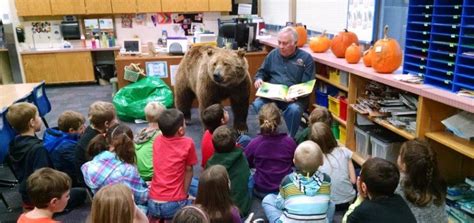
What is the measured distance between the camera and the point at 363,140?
350cm

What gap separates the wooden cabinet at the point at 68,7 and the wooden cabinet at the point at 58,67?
818 millimetres

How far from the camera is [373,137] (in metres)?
3.30

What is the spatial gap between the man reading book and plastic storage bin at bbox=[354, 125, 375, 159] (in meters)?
0.58

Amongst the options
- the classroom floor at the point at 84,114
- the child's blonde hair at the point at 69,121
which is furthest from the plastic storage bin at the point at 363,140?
the child's blonde hair at the point at 69,121

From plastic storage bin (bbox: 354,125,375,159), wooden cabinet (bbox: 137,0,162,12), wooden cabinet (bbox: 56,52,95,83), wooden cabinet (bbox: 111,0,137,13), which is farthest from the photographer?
wooden cabinet (bbox: 137,0,162,12)

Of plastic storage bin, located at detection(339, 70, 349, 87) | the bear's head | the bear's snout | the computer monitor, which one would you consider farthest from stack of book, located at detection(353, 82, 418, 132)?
the computer monitor

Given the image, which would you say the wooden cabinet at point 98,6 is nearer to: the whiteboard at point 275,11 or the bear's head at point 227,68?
the whiteboard at point 275,11

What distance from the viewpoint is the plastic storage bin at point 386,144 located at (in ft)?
10.3

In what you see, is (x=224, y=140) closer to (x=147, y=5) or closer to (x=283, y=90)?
(x=283, y=90)

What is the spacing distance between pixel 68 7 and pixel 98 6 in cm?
57

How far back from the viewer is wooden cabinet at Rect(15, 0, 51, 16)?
7566 mm

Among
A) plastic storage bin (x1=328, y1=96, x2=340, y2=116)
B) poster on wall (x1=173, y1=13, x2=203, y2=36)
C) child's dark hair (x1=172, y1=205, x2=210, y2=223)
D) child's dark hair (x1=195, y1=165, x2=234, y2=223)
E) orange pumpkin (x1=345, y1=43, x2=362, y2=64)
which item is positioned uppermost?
poster on wall (x1=173, y1=13, x2=203, y2=36)

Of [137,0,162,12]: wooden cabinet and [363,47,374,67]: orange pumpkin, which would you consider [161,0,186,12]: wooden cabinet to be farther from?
[363,47,374,67]: orange pumpkin

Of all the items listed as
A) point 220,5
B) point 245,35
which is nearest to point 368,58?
point 245,35
